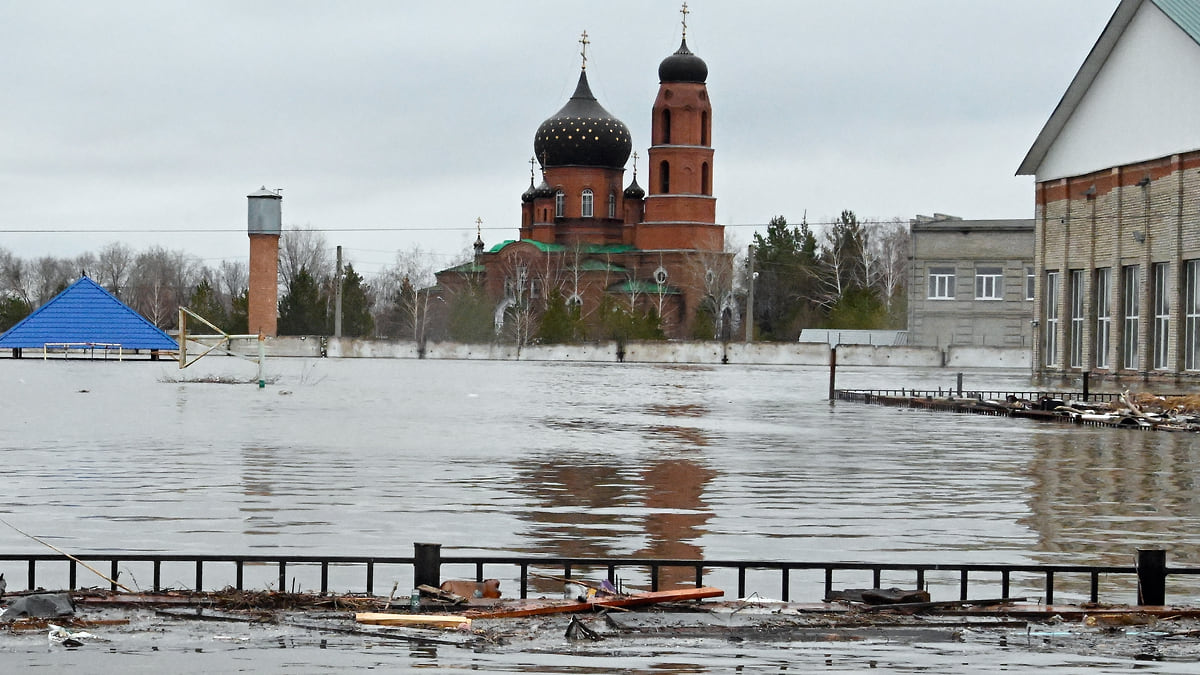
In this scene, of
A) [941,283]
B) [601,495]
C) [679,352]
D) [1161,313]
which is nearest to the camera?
[601,495]

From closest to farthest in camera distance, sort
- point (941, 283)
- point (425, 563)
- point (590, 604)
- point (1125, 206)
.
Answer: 1. point (590, 604)
2. point (425, 563)
3. point (1125, 206)
4. point (941, 283)

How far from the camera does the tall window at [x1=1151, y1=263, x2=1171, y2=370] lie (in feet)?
150

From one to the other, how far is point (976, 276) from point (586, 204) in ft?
101

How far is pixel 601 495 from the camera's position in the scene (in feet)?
56.1

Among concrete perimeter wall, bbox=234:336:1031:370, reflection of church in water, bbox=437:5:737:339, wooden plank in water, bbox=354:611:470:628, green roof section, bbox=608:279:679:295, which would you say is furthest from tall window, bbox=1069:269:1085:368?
green roof section, bbox=608:279:679:295

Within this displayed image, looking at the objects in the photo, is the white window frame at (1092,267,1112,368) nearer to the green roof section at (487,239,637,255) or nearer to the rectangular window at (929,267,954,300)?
the rectangular window at (929,267,954,300)

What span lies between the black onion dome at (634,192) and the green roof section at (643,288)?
756 cm

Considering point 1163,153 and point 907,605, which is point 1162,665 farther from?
point 1163,153

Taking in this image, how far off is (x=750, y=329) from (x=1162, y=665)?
82.0m

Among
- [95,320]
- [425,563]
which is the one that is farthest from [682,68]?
[425,563]

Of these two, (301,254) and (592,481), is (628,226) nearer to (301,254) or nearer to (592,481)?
(301,254)

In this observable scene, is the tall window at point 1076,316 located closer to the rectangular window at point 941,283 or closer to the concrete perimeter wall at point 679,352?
the concrete perimeter wall at point 679,352

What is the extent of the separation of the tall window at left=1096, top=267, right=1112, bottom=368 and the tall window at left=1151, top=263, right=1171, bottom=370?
308 cm

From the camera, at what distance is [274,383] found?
53000mm
